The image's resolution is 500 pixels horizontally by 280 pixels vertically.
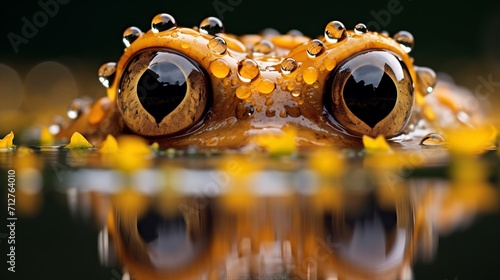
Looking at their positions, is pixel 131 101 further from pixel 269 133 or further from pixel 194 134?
pixel 269 133

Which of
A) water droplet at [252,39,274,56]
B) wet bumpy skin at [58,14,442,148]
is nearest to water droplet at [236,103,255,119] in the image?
wet bumpy skin at [58,14,442,148]

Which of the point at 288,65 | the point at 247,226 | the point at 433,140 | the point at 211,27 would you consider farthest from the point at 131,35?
the point at 247,226

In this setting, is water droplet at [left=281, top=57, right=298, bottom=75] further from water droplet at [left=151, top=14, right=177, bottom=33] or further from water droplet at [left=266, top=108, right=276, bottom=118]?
water droplet at [left=151, top=14, right=177, bottom=33]

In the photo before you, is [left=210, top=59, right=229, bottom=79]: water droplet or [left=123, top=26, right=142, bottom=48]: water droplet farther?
[left=123, top=26, right=142, bottom=48]: water droplet

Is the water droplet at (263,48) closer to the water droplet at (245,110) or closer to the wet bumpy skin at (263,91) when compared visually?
the wet bumpy skin at (263,91)

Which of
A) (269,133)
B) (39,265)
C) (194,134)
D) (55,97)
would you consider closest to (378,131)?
(269,133)

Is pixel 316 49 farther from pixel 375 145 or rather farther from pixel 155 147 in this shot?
pixel 155 147

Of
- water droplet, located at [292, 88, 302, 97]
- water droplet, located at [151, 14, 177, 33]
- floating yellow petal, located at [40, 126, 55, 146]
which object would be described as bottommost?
floating yellow petal, located at [40, 126, 55, 146]
